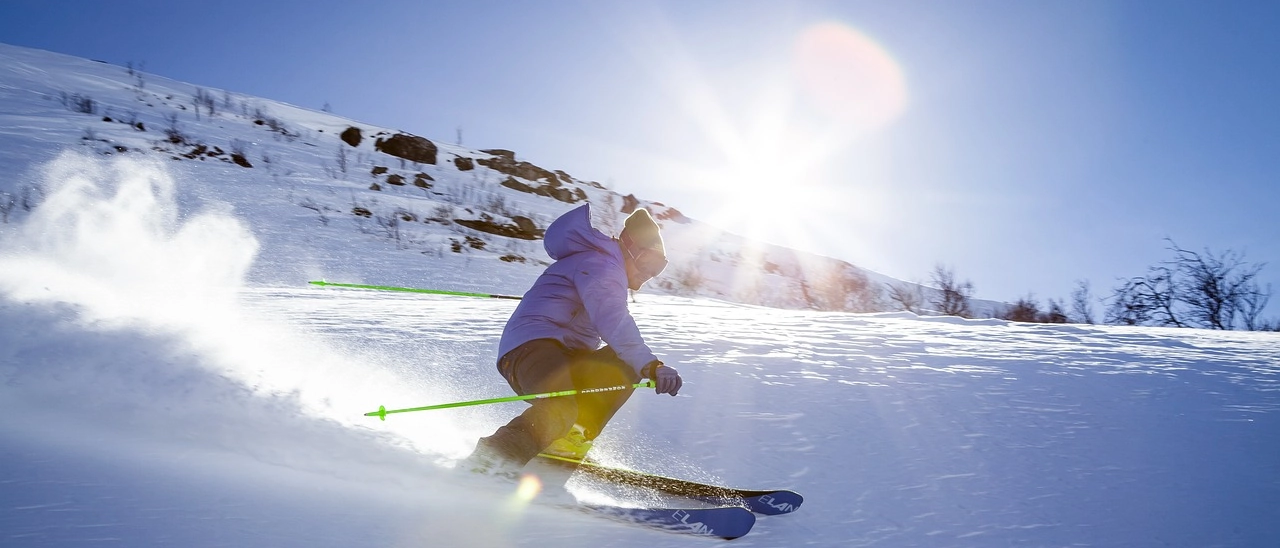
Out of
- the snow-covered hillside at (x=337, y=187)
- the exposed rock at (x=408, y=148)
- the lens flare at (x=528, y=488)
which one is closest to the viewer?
the lens flare at (x=528, y=488)

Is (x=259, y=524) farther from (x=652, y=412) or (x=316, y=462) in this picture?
(x=652, y=412)

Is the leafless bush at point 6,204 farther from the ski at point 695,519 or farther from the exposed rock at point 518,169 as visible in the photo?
the exposed rock at point 518,169

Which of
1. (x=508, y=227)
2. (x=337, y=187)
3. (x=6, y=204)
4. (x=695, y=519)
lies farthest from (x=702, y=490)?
(x=337, y=187)

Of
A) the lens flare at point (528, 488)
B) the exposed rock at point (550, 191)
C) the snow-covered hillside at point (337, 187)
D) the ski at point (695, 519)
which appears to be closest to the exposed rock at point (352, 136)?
the snow-covered hillside at point (337, 187)

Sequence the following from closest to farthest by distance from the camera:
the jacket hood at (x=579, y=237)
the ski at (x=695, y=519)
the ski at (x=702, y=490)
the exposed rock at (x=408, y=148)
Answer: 1. the ski at (x=695, y=519)
2. the ski at (x=702, y=490)
3. the jacket hood at (x=579, y=237)
4. the exposed rock at (x=408, y=148)

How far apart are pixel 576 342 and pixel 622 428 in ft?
2.74

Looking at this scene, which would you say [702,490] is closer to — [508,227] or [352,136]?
[508,227]

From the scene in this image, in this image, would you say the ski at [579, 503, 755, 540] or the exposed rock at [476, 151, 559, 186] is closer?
the ski at [579, 503, 755, 540]

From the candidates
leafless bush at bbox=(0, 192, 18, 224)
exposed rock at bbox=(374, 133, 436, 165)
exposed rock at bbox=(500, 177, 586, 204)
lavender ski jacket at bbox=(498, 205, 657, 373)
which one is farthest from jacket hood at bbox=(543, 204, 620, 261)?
exposed rock at bbox=(374, 133, 436, 165)

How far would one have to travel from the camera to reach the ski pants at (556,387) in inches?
102

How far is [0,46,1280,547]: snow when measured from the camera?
1.90m

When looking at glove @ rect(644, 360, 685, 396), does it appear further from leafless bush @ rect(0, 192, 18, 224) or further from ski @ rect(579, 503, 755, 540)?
leafless bush @ rect(0, 192, 18, 224)

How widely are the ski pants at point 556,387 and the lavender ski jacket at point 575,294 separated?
0.06 metres

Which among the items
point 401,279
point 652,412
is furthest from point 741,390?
point 401,279
